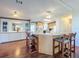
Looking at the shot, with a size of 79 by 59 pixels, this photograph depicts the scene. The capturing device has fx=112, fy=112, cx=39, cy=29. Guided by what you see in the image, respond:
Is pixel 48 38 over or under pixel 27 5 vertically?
under

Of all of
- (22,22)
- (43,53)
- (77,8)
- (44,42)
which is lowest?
(43,53)

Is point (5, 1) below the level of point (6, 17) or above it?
above

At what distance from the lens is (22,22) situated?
9.12 meters

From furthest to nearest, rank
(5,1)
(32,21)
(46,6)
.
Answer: (32,21), (46,6), (5,1)

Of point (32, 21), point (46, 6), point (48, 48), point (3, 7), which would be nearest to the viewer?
point (48, 48)

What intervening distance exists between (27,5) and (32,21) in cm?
395

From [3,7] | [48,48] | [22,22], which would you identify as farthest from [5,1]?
[22,22]

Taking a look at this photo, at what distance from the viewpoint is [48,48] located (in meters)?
4.79

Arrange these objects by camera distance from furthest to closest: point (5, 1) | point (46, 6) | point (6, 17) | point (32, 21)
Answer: point (32, 21) → point (6, 17) → point (46, 6) → point (5, 1)

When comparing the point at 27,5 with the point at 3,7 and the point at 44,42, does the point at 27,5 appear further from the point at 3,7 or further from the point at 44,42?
the point at 44,42

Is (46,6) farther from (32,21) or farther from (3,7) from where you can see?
(32,21)

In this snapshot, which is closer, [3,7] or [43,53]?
[43,53]

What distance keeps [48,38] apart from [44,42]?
0.29 metres

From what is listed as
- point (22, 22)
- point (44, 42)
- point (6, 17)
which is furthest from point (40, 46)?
point (22, 22)
